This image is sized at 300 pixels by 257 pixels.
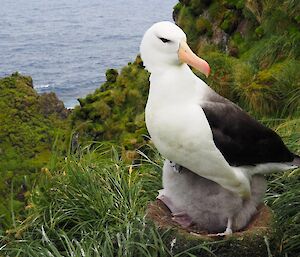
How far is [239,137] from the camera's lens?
302 centimetres

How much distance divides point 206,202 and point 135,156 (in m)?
2.37

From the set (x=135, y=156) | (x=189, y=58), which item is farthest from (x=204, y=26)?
(x=189, y=58)

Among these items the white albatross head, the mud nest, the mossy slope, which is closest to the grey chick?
the mud nest

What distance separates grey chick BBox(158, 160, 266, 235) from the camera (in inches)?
126

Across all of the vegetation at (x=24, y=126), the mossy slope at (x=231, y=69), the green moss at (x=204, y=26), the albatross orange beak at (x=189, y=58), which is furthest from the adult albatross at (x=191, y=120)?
the vegetation at (x=24, y=126)

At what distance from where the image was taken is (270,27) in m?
8.78

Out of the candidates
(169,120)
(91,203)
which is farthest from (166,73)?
(91,203)

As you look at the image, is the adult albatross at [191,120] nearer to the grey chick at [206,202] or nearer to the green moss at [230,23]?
the grey chick at [206,202]

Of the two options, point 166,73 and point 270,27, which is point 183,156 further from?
point 270,27

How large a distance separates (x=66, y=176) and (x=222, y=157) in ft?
5.66

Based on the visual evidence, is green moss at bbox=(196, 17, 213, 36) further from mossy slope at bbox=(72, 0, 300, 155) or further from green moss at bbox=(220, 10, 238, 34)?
green moss at bbox=(220, 10, 238, 34)

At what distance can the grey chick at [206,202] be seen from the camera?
3.19 m

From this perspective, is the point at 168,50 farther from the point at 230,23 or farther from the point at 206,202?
the point at 230,23

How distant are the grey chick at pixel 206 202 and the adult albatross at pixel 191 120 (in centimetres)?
14
